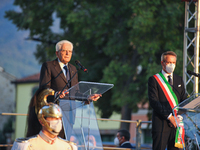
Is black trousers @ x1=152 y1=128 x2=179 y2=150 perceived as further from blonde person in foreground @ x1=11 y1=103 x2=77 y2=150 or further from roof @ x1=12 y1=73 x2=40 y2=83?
roof @ x1=12 y1=73 x2=40 y2=83

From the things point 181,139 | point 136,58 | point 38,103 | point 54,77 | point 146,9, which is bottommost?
point 181,139

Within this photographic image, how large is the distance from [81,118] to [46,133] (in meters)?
1.43

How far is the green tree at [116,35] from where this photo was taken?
13500 millimetres

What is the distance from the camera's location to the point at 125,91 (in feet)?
47.2

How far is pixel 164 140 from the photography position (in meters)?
5.45

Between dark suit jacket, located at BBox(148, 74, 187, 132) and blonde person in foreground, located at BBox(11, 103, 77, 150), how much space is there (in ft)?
7.76

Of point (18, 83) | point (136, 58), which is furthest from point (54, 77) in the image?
point (18, 83)

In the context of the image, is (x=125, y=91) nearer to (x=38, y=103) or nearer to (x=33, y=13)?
(x=33, y=13)

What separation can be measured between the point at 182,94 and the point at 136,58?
962cm

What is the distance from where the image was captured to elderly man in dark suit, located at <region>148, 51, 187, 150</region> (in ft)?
17.8

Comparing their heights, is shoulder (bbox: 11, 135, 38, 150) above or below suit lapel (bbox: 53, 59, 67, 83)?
below

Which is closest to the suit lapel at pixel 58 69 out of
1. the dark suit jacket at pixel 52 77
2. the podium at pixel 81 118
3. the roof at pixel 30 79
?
the dark suit jacket at pixel 52 77

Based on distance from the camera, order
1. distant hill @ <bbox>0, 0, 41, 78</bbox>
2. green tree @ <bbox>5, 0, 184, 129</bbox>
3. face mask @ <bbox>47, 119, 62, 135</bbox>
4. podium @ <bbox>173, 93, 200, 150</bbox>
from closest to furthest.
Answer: face mask @ <bbox>47, 119, 62, 135</bbox>
podium @ <bbox>173, 93, 200, 150</bbox>
green tree @ <bbox>5, 0, 184, 129</bbox>
distant hill @ <bbox>0, 0, 41, 78</bbox>

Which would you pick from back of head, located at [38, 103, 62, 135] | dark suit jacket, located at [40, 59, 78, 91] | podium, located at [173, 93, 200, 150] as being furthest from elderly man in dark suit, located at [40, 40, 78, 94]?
back of head, located at [38, 103, 62, 135]
